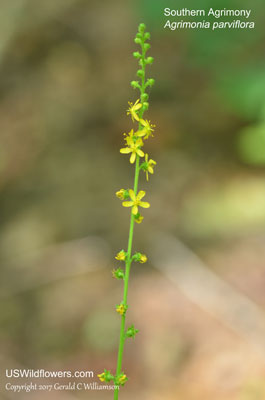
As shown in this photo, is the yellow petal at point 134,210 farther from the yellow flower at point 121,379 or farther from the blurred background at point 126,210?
the blurred background at point 126,210

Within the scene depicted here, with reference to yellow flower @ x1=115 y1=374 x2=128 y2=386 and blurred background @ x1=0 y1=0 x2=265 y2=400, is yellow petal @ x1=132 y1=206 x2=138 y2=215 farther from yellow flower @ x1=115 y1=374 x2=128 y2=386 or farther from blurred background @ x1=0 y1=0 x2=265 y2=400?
blurred background @ x1=0 y1=0 x2=265 y2=400

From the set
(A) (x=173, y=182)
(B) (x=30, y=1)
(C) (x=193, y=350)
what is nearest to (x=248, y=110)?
(A) (x=173, y=182)

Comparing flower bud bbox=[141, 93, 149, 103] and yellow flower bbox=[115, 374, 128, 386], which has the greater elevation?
flower bud bbox=[141, 93, 149, 103]

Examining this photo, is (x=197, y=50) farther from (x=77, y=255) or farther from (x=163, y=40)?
(x=77, y=255)

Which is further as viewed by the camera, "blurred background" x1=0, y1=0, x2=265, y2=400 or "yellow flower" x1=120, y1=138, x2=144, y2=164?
"blurred background" x1=0, y1=0, x2=265, y2=400

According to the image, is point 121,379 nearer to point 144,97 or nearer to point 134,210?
point 134,210

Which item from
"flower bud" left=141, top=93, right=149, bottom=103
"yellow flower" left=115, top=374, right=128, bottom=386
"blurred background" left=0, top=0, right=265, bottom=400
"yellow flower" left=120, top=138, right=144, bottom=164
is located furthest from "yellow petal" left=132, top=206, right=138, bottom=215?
"blurred background" left=0, top=0, right=265, bottom=400

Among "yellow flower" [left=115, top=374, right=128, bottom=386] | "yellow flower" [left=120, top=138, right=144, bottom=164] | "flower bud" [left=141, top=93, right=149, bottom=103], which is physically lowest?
"yellow flower" [left=115, top=374, right=128, bottom=386]

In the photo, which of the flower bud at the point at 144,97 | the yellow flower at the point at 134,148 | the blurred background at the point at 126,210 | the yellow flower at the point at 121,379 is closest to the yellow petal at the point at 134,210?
the yellow flower at the point at 134,148
